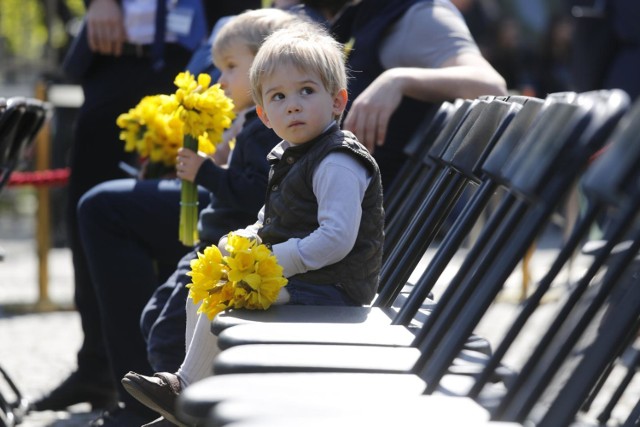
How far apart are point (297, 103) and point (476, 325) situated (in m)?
0.89

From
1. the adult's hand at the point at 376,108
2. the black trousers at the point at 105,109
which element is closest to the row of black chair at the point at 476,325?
the adult's hand at the point at 376,108

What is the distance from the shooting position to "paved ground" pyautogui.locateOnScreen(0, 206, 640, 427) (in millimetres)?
5137

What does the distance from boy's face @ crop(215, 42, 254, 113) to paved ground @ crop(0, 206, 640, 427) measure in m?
1.33

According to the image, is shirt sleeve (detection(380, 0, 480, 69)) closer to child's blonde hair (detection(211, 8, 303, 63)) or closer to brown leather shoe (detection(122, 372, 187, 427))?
child's blonde hair (detection(211, 8, 303, 63))

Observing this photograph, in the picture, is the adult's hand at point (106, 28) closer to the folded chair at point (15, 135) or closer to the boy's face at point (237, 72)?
the folded chair at point (15, 135)

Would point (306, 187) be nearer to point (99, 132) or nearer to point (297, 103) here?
point (297, 103)

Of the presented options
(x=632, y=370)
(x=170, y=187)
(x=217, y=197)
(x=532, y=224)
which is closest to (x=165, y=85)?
(x=170, y=187)

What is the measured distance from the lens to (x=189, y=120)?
3703 millimetres

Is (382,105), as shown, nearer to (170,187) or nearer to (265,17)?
(265,17)

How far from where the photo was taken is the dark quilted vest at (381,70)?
400 cm

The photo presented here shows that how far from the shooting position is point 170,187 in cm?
416

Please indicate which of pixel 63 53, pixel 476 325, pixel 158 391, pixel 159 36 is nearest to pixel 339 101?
pixel 158 391

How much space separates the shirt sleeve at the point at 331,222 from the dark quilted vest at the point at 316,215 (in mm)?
54

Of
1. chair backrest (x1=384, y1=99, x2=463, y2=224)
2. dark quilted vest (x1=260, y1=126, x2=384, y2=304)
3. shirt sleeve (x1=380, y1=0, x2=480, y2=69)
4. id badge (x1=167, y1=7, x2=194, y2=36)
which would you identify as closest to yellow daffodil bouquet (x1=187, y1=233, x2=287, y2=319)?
dark quilted vest (x1=260, y1=126, x2=384, y2=304)
